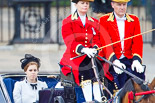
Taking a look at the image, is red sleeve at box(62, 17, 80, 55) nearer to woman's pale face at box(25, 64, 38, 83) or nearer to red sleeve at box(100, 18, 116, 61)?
red sleeve at box(100, 18, 116, 61)

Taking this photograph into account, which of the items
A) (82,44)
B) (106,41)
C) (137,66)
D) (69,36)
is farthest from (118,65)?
(69,36)

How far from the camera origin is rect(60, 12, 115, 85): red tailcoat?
6684 mm

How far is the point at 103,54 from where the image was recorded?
6934 mm

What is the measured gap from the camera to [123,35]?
6.79 meters

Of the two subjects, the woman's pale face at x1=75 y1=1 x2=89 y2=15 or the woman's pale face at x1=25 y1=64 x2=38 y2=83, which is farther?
the woman's pale face at x1=25 y1=64 x2=38 y2=83

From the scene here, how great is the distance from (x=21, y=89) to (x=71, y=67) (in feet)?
2.69

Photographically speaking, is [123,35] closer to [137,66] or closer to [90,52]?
[137,66]

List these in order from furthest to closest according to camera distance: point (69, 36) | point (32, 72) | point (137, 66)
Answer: point (32, 72), point (69, 36), point (137, 66)

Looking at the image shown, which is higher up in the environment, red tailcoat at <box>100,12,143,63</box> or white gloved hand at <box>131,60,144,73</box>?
red tailcoat at <box>100,12,143,63</box>

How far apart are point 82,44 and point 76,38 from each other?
10cm

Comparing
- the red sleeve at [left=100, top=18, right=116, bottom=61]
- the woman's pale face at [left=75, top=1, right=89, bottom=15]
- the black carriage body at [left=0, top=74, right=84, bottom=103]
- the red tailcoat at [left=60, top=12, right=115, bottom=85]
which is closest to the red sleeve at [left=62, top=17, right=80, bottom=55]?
the red tailcoat at [left=60, top=12, right=115, bottom=85]

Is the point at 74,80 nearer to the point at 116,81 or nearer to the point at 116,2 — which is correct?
the point at 116,81

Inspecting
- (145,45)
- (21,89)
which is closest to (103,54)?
(21,89)

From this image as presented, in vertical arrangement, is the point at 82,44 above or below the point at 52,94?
above
